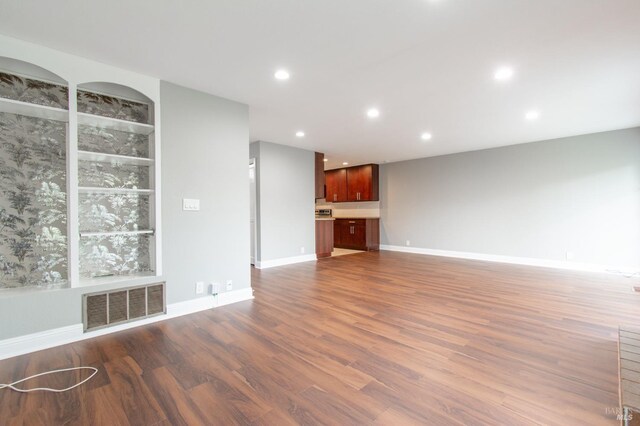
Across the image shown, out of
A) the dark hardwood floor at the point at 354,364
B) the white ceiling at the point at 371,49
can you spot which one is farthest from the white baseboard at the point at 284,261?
the white ceiling at the point at 371,49

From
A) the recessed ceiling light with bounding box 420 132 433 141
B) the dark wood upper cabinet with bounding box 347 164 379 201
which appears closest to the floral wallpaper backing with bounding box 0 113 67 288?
the recessed ceiling light with bounding box 420 132 433 141

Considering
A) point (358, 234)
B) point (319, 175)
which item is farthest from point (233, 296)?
point (358, 234)

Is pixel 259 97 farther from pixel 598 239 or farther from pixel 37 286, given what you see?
pixel 598 239

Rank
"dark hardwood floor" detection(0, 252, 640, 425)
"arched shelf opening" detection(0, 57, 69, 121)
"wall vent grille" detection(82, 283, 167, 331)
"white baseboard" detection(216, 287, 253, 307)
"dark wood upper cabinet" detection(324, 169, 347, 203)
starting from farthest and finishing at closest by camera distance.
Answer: "dark wood upper cabinet" detection(324, 169, 347, 203)
"white baseboard" detection(216, 287, 253, 307)
"wall vent grille" detection(82, 283, 167, 331)
"arched shelf opening" detection(0, 57, 69, 121)
"dark hardwood floor" detection(0, 252, 640, 425)

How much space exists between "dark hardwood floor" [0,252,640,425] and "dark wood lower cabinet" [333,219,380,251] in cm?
446

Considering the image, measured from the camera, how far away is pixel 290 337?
2.55 metres

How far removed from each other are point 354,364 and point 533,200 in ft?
19.0

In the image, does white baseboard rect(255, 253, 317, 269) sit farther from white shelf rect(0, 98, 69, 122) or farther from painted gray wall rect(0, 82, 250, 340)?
white shelf rect(0, 98, 69, 122)

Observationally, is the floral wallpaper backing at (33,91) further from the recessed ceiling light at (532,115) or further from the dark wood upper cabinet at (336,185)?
the dark wood upper cabinet at (336,185)

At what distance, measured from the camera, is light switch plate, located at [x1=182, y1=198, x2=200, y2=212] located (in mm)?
3172

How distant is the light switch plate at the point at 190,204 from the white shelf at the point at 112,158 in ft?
1.69

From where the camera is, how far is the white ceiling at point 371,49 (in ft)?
6.52

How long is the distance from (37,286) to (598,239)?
7995 millimetres

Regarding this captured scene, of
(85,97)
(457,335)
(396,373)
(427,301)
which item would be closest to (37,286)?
A: (85,97)
